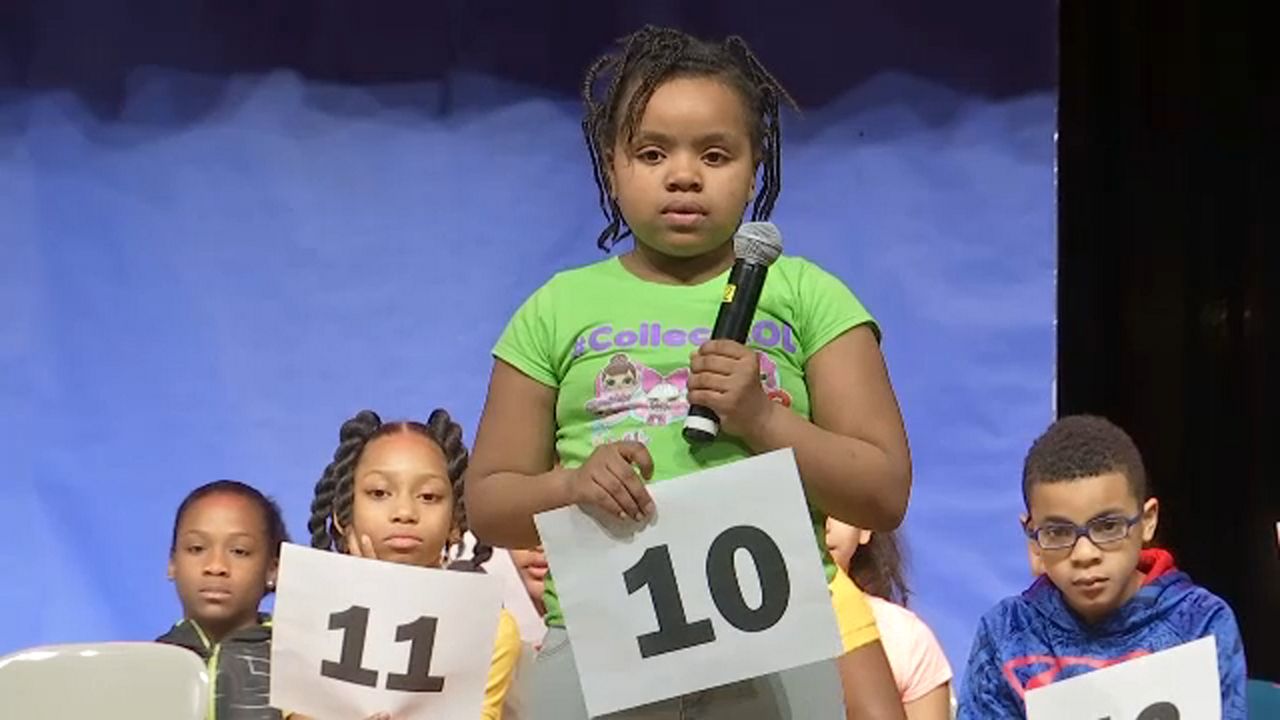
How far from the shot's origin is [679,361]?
1942 mm

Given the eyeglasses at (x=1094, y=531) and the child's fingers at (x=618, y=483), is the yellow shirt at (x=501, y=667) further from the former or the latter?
the child's fingers at (x=618, y=483)

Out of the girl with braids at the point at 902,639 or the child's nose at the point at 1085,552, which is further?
the girl with braids at the point at 902,639

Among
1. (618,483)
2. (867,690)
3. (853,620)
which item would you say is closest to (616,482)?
(618,483)

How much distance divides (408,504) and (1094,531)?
1.15 metres

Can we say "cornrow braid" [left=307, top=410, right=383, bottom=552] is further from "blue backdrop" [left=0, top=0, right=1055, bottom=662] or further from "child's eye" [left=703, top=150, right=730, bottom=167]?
"child's eye" [left=703, top=150, right=730, bottom=167]

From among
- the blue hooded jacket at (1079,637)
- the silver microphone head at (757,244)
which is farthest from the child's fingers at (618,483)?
the blue hooded jacket at (1079,637)

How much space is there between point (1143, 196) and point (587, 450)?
241 cm

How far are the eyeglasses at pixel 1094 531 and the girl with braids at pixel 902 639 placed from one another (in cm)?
37

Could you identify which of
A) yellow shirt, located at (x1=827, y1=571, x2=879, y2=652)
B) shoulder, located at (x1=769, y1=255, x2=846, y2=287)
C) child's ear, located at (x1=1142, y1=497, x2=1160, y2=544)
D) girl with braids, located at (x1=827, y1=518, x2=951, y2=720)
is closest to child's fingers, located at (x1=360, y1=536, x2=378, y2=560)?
girl with braids, located at (x1=827, y1=518, x2=951, y2=720)

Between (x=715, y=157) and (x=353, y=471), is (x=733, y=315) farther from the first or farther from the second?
(x=353, y=471)

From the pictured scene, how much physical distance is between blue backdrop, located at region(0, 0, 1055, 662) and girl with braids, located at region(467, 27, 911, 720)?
6.86 feet

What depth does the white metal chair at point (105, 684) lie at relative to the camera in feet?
9.59

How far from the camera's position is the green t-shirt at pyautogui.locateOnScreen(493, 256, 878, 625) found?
1936 mm

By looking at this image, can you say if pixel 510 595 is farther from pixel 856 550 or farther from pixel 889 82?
pixel 889 82
